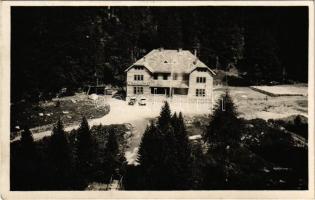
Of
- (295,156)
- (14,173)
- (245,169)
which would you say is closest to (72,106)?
(14,173)

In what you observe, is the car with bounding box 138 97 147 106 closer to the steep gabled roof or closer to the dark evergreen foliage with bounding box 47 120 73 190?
the steep gabled roof

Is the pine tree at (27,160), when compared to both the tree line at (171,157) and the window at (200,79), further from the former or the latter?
the window at (200,79)

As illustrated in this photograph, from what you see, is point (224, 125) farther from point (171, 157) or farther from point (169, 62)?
point (169, 62)

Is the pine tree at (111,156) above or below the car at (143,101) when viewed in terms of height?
below

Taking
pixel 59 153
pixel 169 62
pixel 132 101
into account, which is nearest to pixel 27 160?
pixel 59 153

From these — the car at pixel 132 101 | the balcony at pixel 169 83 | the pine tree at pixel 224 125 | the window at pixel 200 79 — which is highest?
the window at pixel 200 79

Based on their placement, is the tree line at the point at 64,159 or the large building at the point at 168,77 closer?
the tree line at the point at 64,159

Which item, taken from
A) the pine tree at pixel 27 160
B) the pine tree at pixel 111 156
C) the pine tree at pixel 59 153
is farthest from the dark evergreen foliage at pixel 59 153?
the pine tree at pixel 111 156
